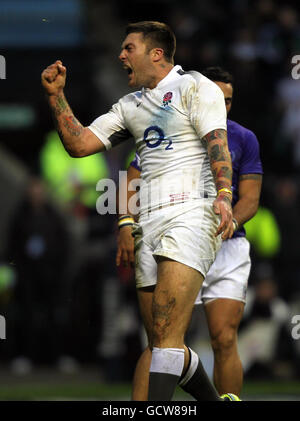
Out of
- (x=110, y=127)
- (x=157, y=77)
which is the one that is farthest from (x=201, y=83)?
(x=110, y=127)

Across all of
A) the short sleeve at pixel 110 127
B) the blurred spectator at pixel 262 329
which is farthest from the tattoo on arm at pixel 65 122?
the blurred spectator at pixel 262 329

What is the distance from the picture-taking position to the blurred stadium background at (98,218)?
1248cm

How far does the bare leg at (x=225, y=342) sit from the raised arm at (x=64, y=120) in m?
1.51

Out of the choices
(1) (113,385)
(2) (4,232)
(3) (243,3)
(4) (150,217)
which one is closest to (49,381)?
(1) (113,385)

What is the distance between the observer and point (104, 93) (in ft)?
55.7

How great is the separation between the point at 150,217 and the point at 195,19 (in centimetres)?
1008

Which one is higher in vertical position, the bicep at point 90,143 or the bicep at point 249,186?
the bicep at point 90,143

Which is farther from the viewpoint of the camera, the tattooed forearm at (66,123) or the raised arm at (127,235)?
the raised arm at (127,235)

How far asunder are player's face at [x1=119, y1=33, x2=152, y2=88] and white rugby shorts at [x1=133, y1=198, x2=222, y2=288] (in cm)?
80

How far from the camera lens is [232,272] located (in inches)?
301

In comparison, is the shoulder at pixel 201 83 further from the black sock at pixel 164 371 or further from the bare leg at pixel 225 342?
the bare leg at pixel 225 342

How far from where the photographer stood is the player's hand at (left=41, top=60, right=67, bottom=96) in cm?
638

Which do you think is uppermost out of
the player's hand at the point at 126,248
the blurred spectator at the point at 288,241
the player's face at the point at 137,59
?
the player's face at the point at 137,59

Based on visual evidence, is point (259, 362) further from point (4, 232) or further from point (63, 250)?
point (4, 232)
